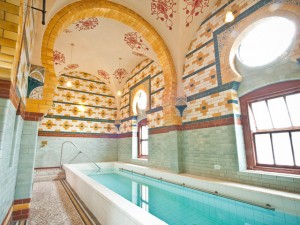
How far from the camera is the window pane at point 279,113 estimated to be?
10.7 ft

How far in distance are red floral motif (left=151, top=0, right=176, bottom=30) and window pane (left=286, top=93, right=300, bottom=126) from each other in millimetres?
3718

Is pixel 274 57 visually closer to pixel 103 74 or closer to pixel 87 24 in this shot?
pixel 87 24

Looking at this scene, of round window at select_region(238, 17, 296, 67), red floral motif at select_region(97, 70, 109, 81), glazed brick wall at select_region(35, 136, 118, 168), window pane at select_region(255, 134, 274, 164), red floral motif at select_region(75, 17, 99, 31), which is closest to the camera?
round window at select_region(238, 17, 296, 67)

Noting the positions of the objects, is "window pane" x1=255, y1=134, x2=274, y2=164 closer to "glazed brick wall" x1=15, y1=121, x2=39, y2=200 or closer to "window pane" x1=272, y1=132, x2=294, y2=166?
"window pane" x1=272, y1=132, x2=294, y2=166

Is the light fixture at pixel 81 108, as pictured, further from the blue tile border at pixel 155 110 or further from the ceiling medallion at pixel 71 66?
the blue tile border at pixel 155 110

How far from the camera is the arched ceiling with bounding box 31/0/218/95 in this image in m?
4.68

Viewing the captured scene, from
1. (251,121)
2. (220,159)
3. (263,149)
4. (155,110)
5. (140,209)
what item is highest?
(155,110)

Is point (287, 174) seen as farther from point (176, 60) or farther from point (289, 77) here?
point (176, 60)

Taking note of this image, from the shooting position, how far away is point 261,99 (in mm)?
3617

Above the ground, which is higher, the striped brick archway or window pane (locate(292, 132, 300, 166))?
the striped brick archway

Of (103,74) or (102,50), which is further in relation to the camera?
(103,74)

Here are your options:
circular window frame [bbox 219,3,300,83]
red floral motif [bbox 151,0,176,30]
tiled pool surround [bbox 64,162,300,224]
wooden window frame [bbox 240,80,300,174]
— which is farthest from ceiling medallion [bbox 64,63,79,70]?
wooden window frame [bbox 240,80,300,174]

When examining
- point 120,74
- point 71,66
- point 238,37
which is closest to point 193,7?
point 238,37

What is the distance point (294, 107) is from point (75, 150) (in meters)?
8.20
